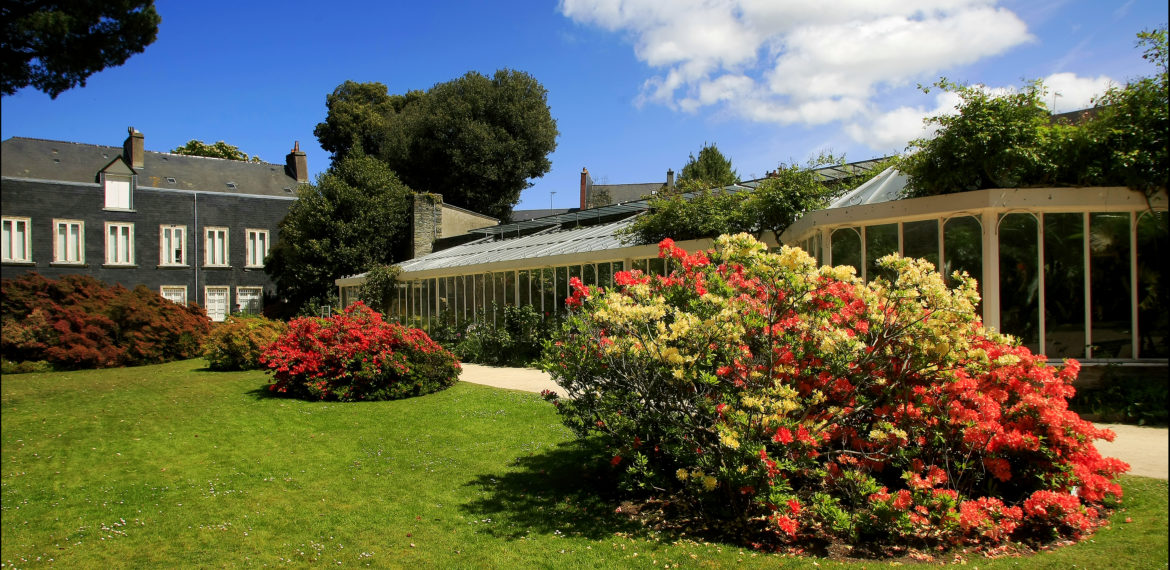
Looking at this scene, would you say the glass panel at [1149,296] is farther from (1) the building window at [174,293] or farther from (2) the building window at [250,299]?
(2) the building window at [250,299]

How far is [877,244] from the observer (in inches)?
345

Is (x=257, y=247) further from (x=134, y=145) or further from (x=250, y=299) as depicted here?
(x=134, y=145)

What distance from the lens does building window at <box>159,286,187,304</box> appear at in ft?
37.7

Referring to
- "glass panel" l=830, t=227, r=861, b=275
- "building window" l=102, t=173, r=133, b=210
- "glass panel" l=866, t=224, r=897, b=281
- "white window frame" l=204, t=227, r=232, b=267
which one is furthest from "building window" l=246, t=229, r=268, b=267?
"glass panel" l=866, t=224, r=897, b=281

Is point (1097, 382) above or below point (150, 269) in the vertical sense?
below

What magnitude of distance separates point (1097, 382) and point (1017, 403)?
152 inches

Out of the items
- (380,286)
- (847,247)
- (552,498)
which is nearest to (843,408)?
(552,498)

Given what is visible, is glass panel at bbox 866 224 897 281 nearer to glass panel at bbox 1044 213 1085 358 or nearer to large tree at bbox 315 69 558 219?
glass panel at bbox 1044 213 1085 358

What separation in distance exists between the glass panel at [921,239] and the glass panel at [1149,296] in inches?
80.9

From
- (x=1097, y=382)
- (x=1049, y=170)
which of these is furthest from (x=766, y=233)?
(x=1097, y=382)

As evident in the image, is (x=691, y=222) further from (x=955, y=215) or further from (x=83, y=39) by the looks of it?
(x=83, y=39)

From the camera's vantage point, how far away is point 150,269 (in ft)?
32.7

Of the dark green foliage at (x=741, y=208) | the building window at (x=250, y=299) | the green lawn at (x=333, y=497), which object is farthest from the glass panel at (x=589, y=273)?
the building window at (x=250, y=299)

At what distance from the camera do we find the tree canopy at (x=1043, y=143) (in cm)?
717
